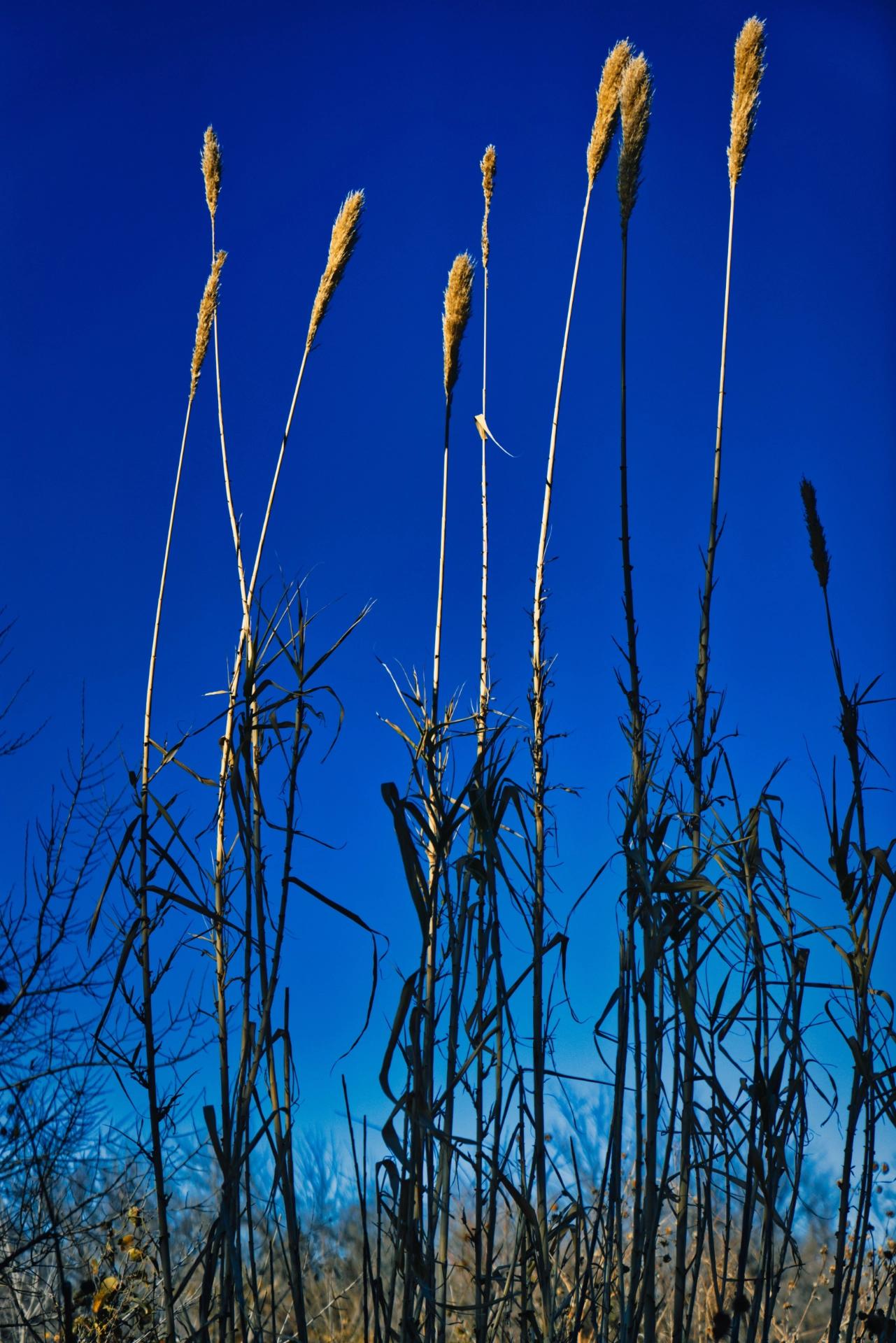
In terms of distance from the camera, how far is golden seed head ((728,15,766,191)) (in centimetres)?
298

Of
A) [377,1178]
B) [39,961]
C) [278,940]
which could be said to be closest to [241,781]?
[278,940]

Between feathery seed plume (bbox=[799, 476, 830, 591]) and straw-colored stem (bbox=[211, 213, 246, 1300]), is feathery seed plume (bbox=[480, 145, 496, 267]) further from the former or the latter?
feathery seed plume (bbox=[799, 476, 830, 591])

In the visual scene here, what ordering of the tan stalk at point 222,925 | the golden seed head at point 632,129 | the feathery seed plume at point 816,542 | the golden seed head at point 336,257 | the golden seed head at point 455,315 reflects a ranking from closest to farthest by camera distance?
1. the tan stalk at point 222,925
2. the feathery seed plume at point 816,542
3. the golden seed head at point 632,129
4. the golden seed head at point 336,257
5. the golden seed head at point 455,315

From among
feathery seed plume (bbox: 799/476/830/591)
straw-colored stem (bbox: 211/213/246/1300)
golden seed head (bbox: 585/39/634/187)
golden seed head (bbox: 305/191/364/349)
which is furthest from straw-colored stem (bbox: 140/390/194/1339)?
golden seed head (bbox: 585/39/634/187)

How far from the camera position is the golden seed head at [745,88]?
2979 millimetres

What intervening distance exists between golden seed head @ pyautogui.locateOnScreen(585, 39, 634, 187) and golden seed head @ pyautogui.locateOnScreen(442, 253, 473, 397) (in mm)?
507

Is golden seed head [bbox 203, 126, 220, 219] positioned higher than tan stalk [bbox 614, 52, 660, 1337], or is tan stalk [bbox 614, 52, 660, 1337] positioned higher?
golden seed head [bbox 203, 126, 220, 219]

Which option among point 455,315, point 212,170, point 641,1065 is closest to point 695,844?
point 641,1065

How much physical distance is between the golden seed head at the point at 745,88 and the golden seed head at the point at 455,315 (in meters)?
1.05

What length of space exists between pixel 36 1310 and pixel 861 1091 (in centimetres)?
402

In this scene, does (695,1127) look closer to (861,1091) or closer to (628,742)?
(861,1091)

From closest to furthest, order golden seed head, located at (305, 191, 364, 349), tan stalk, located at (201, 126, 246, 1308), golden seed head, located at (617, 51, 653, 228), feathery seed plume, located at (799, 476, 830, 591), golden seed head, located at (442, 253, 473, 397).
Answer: tan stalk, located at (201, 126, 246, 1308), feathery seed plume, located at (799, 476, 830, 591), golden seed head, located at (617, 51, 653, 228), golden seed head, located at (305, 191, 364, 349), golden seed head, located at (442, 253, 473, 397)

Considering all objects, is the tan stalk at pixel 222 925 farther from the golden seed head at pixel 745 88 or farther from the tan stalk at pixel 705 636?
the golden seed head at pixel 745 88

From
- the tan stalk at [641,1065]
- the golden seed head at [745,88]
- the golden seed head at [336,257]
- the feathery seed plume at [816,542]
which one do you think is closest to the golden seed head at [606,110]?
the golden seed head at [745,88]
